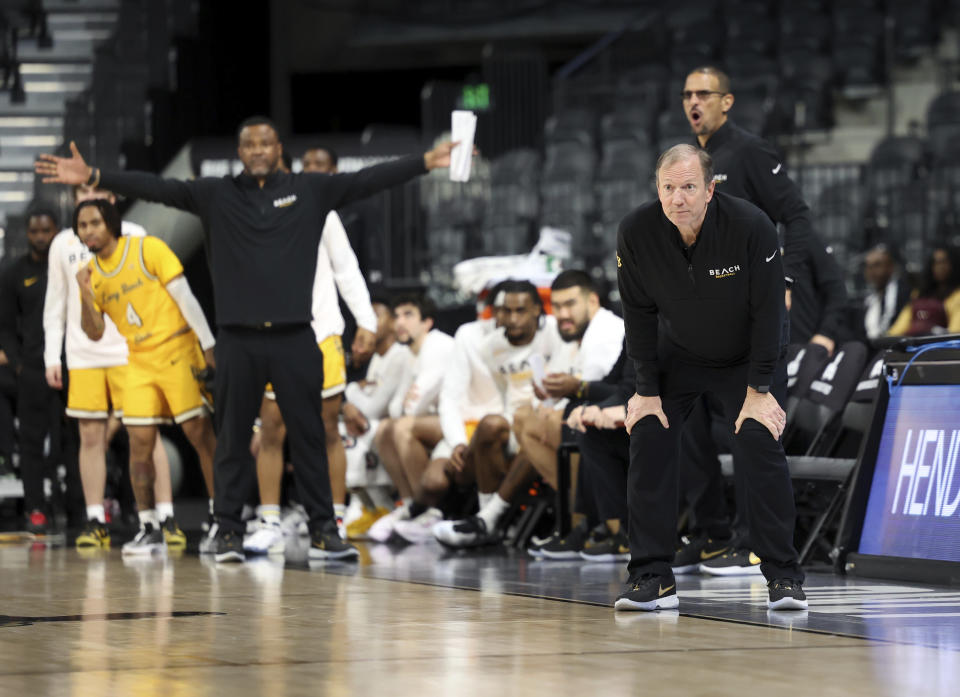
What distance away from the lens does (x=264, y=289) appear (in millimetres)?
6953

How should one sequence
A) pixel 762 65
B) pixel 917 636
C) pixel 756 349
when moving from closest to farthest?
pixel 917 636 → pixel 756 349 → pixel 762 65

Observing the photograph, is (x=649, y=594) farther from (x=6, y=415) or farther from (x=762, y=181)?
(x=6, y=415)

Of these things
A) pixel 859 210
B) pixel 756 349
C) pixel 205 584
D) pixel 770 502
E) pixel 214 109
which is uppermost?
pixel 214 109

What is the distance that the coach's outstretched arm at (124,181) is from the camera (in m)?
6.78

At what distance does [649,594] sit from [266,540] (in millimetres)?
3154

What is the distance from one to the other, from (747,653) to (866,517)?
2257mm

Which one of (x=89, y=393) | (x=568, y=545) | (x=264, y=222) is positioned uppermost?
(x=264, y=222)

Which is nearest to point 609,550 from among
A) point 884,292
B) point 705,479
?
point 705,479

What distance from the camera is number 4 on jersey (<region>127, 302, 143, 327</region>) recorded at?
25.6 feet

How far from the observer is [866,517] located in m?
5.93

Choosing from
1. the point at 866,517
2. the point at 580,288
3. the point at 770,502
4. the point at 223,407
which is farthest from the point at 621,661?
the point at 580,288

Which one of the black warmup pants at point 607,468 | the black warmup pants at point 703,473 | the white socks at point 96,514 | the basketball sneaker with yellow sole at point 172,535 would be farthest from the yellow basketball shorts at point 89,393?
the black warmup pants at point 703,473

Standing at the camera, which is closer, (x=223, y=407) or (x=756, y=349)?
(x=756, y=349)

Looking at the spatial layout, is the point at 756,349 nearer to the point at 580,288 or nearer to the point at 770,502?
the point at 770,502
